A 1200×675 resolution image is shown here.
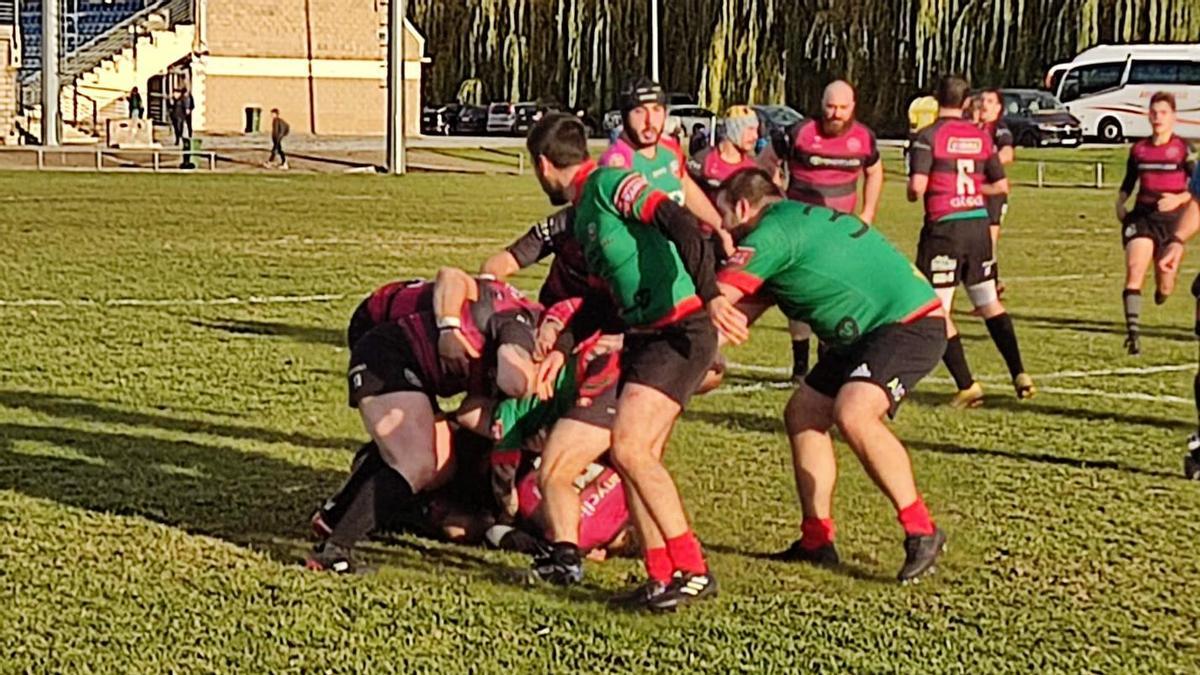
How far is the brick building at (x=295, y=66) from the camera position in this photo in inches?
2667

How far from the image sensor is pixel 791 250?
7.31 meters

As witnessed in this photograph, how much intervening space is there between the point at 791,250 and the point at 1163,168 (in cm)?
907

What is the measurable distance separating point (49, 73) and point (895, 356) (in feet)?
154

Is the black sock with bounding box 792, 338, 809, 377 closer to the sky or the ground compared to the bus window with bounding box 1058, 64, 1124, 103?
closer to the ground

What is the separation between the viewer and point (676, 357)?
23.4ft

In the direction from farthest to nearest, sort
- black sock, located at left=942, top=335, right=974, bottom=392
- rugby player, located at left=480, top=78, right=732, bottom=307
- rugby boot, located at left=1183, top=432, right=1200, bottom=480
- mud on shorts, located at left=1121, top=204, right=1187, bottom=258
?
mud on shorts, located at left=1121, top=204, right=1187, bottom=258 < black sock, located at left=942, top=335, right=974, bottom=392 < rugby player, located at left=480, top=78, right=732, bottom=307 < rugby boot, located at left=1183, top=432, right=1200, bottom=480

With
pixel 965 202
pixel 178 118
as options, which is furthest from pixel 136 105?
pixel 965 202

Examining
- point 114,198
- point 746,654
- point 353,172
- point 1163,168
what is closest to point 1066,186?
point 353,172

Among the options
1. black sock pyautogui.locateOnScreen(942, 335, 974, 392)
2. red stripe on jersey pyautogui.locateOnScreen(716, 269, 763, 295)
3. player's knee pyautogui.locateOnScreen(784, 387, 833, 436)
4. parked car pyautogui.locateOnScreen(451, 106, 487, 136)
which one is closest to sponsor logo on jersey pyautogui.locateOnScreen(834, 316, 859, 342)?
player's knee pyautogui.locateOnScreen(784, 387, 833, 436)

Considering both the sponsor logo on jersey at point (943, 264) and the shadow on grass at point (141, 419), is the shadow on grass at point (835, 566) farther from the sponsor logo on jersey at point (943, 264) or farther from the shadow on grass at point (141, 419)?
the sponsor logo on jersey at point (943, 264)

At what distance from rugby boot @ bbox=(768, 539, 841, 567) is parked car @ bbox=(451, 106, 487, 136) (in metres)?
57.4

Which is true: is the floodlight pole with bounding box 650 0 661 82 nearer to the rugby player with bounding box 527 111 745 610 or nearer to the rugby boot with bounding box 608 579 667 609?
the rugby player with bounding box 527 111 745 610

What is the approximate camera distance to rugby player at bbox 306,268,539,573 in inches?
300

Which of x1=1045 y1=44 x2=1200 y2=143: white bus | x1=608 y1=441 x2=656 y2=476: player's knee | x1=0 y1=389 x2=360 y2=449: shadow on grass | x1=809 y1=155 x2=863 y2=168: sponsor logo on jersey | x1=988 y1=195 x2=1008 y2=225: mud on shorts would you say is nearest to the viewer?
x1=608 y1=441 x2=656 y2=476: player's knee
